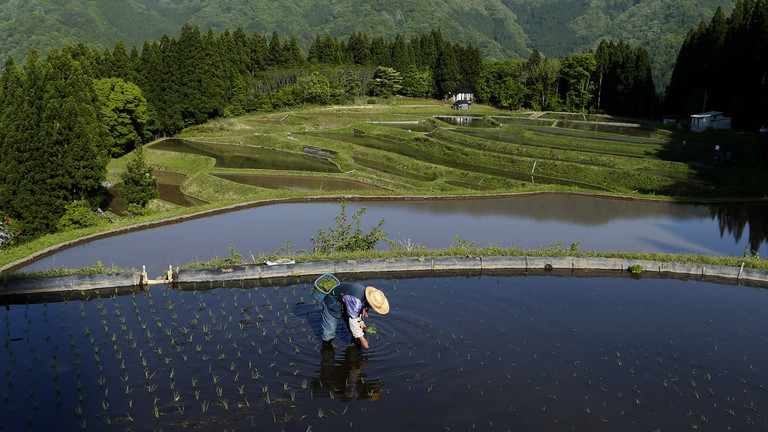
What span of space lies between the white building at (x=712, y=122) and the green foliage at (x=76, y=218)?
61660 mm

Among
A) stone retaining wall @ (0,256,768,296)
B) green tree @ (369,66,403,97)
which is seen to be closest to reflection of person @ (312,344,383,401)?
stone retaining wall @ (0,256,768,296)

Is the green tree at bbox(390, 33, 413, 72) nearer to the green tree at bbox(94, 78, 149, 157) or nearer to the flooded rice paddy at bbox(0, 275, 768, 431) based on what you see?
the green tree at bbox(94, 78, 149, 157)

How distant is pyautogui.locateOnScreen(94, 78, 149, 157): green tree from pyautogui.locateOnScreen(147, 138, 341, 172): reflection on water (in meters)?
3.59

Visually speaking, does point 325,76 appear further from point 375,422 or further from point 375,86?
point 375,422

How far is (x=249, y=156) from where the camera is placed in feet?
183

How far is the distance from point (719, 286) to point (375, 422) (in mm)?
14212

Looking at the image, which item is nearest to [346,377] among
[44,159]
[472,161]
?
[44,159]

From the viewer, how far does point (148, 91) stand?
65.8m

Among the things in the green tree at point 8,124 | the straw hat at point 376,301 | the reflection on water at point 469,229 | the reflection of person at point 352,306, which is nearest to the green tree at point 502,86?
the reflection on water at point 469,229

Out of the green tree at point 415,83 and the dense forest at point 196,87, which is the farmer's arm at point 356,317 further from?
the green tree at point 415,83

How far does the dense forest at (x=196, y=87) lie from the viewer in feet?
107

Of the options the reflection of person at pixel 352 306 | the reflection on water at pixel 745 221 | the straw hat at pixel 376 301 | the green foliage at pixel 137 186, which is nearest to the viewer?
the straw hat at pixel 376 301

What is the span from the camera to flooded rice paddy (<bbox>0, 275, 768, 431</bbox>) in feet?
37.0

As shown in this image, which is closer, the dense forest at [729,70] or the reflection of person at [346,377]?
the reflection of person at [346,377]
